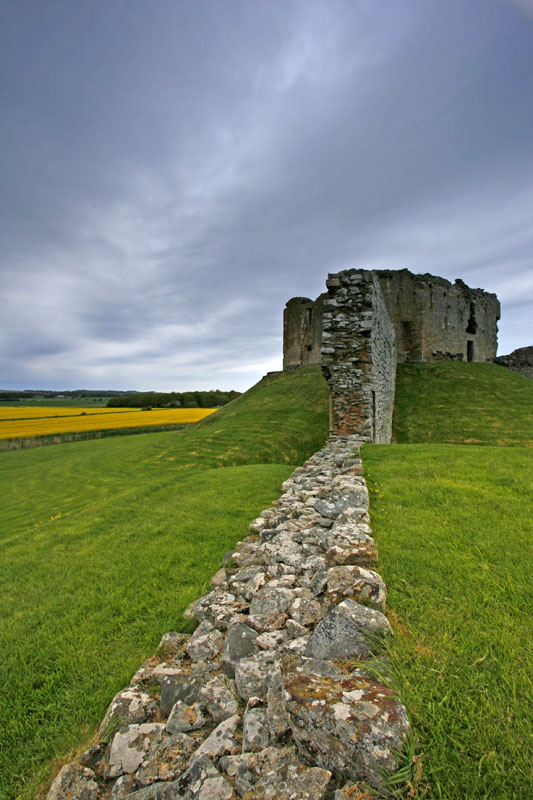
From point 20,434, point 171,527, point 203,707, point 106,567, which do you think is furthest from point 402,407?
point 20,434

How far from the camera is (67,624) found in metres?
3.57

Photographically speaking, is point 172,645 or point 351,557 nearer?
point 172,645

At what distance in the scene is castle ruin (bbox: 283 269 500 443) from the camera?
12055 mm

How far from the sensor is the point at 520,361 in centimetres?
3366

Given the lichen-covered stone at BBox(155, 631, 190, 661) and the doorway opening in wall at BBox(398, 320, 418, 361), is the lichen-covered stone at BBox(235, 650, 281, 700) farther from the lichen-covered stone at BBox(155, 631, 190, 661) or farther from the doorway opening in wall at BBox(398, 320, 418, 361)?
the doorway opening in wall at BBox(398, 320, 418, 361)

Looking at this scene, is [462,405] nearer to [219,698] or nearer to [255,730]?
[219,698]

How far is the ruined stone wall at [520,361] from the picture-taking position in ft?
109

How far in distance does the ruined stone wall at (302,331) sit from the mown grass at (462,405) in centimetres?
1163

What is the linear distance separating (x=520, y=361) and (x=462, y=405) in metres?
20.9

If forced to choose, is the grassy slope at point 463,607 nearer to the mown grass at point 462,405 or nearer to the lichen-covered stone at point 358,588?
the lichen-covered stone at point 358,588

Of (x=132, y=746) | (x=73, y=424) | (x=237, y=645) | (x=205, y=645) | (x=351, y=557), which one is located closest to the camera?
(x=132, y=746)

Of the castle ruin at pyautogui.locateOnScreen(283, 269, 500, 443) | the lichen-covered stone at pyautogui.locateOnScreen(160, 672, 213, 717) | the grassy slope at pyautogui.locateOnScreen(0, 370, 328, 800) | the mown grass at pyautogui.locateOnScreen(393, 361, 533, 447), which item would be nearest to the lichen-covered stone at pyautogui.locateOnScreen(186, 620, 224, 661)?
the lichen-covered stone at pyautogui.locateOnScreen(160, 672, 213, 717)

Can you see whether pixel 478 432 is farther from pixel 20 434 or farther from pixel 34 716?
pixel 20 434

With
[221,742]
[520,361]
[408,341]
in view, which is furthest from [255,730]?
[520,361]
